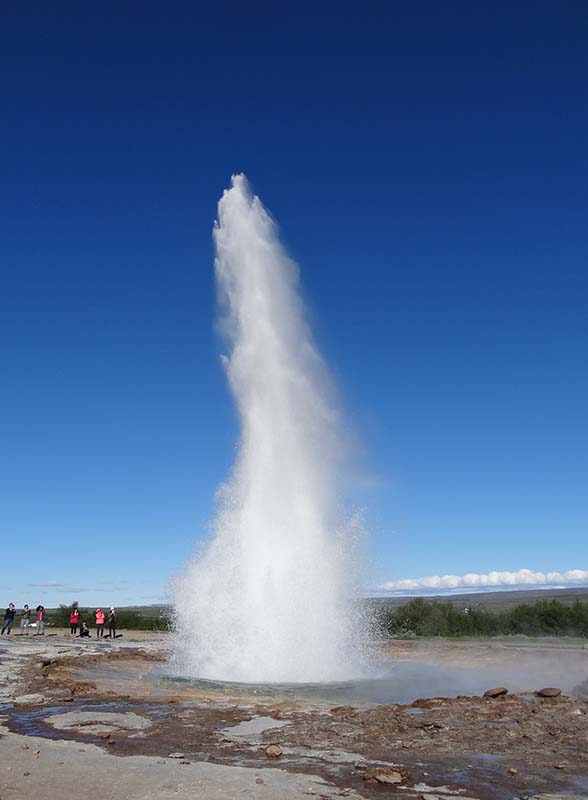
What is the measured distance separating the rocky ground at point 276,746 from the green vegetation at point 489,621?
24.4 m

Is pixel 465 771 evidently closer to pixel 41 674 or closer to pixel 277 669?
pixel 277 669

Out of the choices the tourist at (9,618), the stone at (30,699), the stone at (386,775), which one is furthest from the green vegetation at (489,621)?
the stone at (386,775)

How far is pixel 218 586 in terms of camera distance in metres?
21.0

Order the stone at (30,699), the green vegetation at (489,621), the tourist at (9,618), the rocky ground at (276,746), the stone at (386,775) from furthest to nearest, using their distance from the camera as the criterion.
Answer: the green vegetation at (489,621)
the tourist at (9,618)
the stone at (30,699)
the stone at (386,775)
the rocky ground at (276,746)

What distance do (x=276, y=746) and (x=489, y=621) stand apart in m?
34.2

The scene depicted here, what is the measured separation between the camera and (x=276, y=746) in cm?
969

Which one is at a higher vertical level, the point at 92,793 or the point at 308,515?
the point at 308,515

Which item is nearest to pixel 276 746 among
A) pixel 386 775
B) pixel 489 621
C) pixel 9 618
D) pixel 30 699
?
pixel 386 775

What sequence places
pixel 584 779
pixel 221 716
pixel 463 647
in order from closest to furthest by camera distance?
1. pixel 584 779
2. pixel 221 716
3. pixel 463 647

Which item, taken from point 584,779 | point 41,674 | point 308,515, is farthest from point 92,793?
point 308,515

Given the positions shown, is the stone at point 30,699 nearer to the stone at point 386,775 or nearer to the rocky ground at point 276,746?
the rocky ground at point 276,746

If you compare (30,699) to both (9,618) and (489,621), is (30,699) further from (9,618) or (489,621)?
(489,621)

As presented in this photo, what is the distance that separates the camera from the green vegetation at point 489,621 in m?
37.9

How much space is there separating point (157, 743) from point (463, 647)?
2215cm
